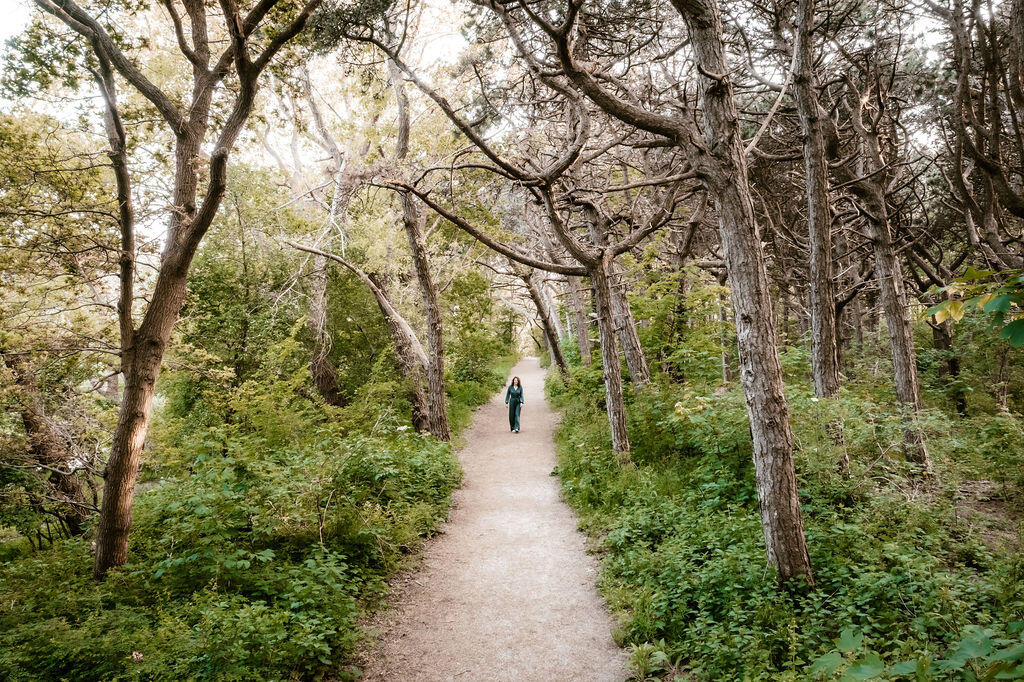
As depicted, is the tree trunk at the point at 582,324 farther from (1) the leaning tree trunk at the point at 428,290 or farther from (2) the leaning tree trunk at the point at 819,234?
(2) the leaning tree trunk at the point at 819,234

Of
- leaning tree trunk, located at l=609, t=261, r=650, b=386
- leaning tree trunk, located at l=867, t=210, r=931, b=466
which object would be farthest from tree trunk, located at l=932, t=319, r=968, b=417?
leaning tree trunk, located at l=609, t=261, r=650, b=386

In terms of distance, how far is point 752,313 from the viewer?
4730 millimetres

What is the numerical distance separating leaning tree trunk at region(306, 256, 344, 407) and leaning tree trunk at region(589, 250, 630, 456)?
7243mm

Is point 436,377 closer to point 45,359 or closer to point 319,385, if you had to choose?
point 319,385

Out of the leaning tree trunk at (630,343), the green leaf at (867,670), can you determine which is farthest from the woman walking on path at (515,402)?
the green leaf at (867,670)

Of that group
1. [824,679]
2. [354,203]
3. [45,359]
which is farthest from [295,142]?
[824,679]

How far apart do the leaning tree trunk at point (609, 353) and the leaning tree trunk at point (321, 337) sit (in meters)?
7.24

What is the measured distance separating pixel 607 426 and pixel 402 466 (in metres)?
4.64

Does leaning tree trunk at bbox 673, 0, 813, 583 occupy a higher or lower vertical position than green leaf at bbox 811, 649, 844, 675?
higher

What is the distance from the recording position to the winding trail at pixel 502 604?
15.8ft

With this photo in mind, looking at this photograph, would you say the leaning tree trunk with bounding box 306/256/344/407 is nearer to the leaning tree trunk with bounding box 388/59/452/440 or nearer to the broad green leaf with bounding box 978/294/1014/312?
the leaning tree trunk with bounding box 388/59/452/440

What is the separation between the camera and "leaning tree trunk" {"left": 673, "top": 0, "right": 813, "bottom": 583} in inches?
183

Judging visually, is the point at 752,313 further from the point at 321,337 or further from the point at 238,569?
the point at 321,337

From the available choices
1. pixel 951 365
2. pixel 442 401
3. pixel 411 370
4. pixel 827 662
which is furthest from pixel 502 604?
pixel 951 365
